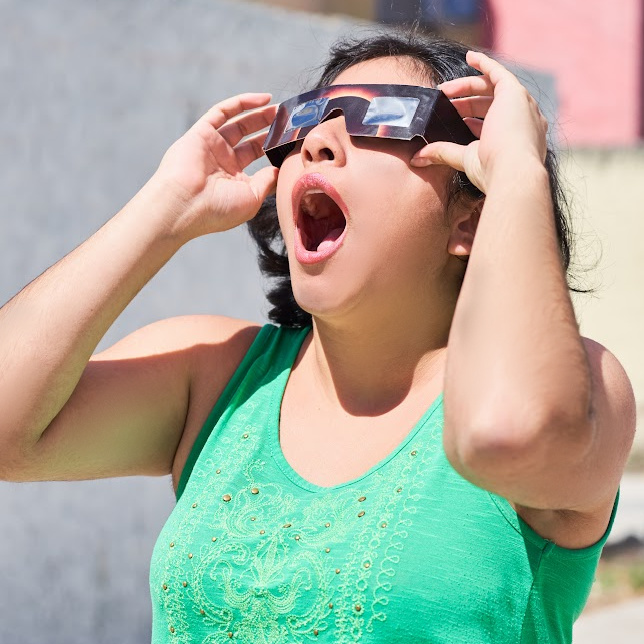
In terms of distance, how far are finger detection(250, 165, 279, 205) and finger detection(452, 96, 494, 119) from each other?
0.51 m

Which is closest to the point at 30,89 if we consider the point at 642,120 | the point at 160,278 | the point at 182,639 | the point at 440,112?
the point at 160,278

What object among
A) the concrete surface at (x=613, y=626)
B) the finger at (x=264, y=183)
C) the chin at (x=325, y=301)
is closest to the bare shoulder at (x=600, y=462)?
the chin at (x=325, y=301)

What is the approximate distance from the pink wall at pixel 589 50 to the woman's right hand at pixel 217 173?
431 inches

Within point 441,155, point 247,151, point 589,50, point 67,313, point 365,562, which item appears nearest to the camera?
point 365,562

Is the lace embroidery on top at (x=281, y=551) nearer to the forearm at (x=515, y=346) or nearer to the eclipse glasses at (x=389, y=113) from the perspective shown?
the forearm at (x=515, y=346)

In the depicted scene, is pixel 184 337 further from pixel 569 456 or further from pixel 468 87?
pixel 569 456

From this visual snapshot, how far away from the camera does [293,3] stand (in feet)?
30.4

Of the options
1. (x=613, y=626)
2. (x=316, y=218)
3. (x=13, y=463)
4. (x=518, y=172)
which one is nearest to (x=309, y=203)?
(x=316, y=218)

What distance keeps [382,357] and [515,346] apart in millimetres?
564

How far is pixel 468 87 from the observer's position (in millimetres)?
2035

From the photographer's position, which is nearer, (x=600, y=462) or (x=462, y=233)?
(x=600, y=462)

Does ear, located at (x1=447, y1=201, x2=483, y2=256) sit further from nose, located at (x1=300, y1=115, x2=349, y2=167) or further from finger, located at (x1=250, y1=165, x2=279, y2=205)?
A: finger, located at (x1=250, y1=165, x2=279, y2=205)

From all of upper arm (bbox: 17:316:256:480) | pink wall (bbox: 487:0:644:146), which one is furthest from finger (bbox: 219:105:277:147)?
pink wall (bbox: 487:0:644:146)

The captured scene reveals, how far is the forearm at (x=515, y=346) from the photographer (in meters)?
1.57
